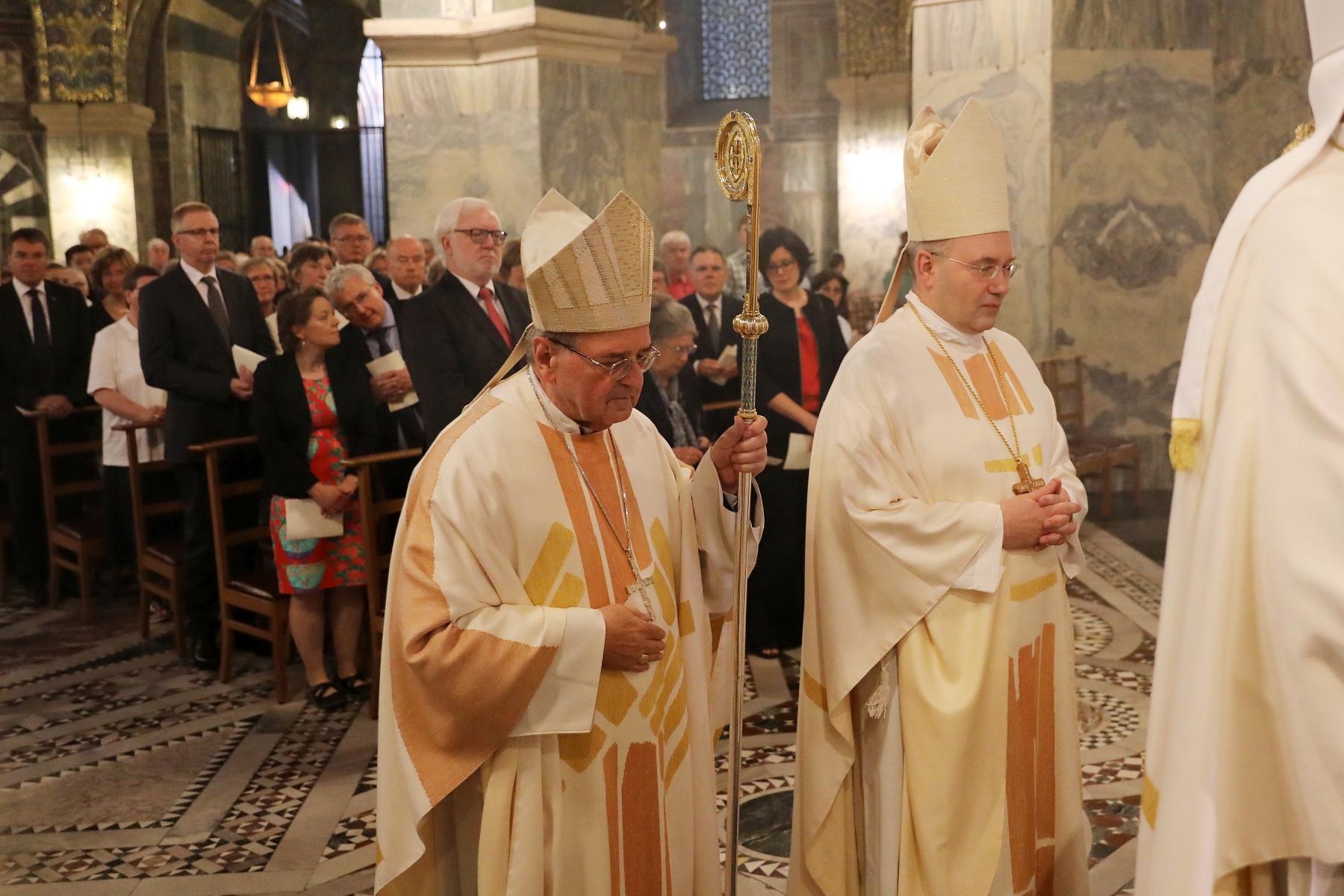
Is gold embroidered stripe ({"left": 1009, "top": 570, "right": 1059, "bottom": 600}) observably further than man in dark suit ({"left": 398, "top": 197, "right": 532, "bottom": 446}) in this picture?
No

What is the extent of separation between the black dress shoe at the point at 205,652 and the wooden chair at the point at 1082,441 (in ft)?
15.9

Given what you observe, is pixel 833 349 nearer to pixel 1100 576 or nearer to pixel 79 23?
pixel 1100 576

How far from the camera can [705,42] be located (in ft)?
58.1

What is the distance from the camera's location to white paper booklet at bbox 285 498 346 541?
5090 millimetres

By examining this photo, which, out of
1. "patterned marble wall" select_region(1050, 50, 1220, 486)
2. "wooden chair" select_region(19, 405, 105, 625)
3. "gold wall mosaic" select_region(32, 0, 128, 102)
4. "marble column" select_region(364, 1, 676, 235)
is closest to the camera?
"wooden chair" select_region(19, 405, 105, 625)

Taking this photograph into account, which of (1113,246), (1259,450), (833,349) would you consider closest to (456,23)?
(833,349)

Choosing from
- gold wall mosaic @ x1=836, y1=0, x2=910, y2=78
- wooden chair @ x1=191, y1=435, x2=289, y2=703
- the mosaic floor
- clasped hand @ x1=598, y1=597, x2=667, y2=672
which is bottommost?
the mosaic floor

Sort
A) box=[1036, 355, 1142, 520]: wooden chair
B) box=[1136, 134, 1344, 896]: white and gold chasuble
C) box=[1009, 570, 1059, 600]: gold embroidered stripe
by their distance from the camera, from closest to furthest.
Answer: box=[1136, 134, 1344, 896]: white and gold chasuble → box=[1009, 570, 1059, 600]: gold embroidered stripe → box=[1036, 355, 1142, 520]: wooden chair

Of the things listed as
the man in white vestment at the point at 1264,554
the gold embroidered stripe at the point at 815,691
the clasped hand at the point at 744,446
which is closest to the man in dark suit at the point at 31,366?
the gold embroidered stripe at the point at 815,691

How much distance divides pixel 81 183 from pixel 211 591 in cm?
1138

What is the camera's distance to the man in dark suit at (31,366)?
7492 millimetres

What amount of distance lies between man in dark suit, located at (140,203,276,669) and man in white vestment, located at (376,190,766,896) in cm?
368

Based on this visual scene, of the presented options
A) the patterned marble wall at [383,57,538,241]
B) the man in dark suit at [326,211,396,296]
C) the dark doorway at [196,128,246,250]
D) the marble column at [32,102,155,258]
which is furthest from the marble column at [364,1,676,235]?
the dark doorway at [196,128,246,250]

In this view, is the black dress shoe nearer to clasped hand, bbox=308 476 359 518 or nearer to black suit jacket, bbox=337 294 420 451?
clasped hand, bbox=308 476 359 518
